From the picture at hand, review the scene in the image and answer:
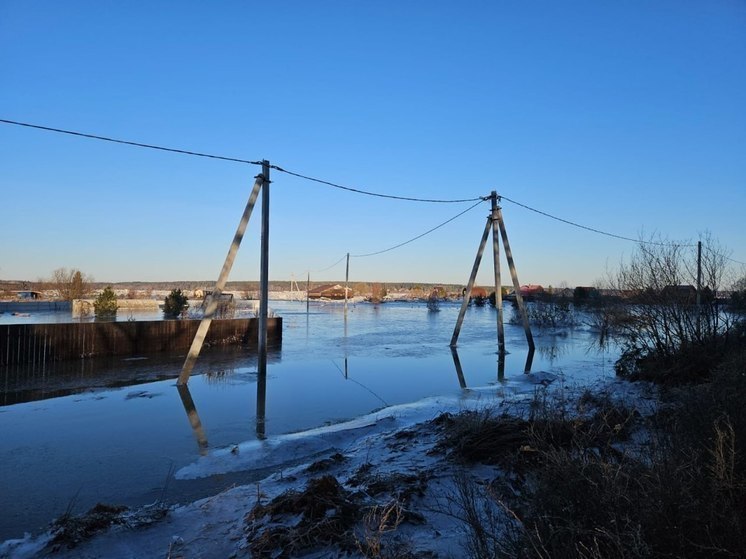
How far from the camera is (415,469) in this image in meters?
5.48

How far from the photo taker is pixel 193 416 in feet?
30.0

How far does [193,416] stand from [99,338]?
9.84 meters

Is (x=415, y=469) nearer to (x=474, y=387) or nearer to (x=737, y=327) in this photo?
(x=474, y=387)

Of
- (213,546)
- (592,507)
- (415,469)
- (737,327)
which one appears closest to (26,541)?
(213,546)

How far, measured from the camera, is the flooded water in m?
5.68

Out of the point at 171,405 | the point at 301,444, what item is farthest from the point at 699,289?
the point at 171,405

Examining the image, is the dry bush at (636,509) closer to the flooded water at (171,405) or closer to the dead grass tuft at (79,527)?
the dead grass tuft at (79,527)

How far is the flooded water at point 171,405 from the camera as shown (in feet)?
18.6

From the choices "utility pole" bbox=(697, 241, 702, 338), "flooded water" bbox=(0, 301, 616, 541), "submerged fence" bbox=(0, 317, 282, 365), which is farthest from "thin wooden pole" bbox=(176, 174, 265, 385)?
"utility pole" bbox=(697, 241, 702, 338)

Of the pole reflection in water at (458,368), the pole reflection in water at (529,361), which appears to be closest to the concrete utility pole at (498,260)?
the pole reflection in water at (529,361)

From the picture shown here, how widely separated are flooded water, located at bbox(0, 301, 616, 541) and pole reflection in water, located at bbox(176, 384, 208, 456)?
0.10 feet

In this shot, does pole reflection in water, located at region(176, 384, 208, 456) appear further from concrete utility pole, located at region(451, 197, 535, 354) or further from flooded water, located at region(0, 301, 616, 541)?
concrete utility pole, located at region(451, 197, 535, 354)

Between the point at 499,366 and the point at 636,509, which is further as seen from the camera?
the point at 499,366

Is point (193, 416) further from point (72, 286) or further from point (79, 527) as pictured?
point (72, 286)
